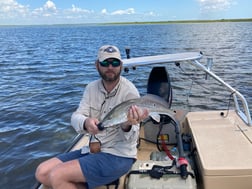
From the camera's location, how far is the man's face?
10.8 feet

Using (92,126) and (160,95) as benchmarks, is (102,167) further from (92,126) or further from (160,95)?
(160,95)

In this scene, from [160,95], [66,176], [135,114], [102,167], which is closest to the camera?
[135,114]

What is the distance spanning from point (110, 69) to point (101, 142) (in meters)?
0.77

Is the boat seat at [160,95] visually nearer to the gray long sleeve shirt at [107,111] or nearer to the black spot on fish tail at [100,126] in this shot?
the gray long sleeve shirt at [107,111]

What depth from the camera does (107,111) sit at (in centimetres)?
337

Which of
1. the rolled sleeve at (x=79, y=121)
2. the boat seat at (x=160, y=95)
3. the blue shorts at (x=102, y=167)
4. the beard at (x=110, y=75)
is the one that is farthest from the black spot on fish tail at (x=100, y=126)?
the boat seat at (x=160, y=95)

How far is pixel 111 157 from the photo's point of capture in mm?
3246

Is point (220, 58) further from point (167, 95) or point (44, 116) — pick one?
point (167, 95)

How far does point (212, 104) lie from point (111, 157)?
7.92 metres

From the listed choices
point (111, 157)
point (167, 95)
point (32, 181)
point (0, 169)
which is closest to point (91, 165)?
point (111, 157)

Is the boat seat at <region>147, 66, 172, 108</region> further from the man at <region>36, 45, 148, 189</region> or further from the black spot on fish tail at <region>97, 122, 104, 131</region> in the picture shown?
the black spot on fish tail at <region>97, 122, 104, 131</region>

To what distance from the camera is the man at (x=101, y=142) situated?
10.1ft

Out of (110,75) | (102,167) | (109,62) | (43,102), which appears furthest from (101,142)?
(43,102)

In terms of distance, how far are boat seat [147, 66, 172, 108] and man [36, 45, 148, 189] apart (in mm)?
1636
